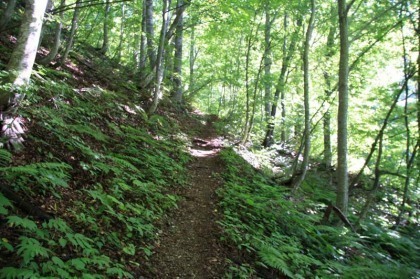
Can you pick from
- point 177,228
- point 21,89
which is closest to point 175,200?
point 177,228

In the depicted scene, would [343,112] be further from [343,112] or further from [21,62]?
[21,62]

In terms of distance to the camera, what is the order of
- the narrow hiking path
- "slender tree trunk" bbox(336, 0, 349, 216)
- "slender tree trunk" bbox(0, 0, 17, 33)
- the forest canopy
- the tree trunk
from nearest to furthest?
the forest canopy, the narrow hiking path, the tree trunk, "slender tree trunk" bbox(0, 0, 17, 33), "slender tree trunk" bbox(336, 0, 349, 216)

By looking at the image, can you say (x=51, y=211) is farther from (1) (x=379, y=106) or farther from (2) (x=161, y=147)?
(1) (x=379, y=106)

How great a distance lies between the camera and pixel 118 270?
341 centimetres

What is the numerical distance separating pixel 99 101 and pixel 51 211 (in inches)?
219

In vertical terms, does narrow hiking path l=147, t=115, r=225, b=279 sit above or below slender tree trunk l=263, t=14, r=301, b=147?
below

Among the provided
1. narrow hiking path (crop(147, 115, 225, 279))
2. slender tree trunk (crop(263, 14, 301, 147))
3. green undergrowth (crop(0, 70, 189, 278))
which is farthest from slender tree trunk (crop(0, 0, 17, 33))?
slender tree trunk (crop(263, 14, 301, 147))

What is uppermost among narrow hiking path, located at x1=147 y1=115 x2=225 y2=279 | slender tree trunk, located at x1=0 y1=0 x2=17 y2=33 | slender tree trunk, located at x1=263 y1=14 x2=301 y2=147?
slender tree trunk, located at x1=263 y1=14 x2=301 y2=147

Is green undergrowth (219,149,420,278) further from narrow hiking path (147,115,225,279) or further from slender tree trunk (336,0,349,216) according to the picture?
slender tree trunk (336,0,349,216)

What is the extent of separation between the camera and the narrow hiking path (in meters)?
4.29

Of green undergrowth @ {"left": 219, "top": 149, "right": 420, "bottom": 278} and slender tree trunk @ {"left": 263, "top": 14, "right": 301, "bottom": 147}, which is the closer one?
green undergrowth @ {"left": 219, "top": 149, "right": 420, "bottom": 278}

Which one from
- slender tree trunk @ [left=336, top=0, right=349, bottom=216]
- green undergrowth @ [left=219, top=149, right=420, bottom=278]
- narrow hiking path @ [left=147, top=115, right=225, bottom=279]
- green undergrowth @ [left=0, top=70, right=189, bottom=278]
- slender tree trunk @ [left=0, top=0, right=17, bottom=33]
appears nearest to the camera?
green undergrowth @ [left=0, top=70, right=189, bottom=278]

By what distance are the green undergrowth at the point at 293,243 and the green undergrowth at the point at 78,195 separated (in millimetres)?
1411

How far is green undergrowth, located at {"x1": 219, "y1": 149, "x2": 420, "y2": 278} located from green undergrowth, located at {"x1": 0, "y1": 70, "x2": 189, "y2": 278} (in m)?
1.41
